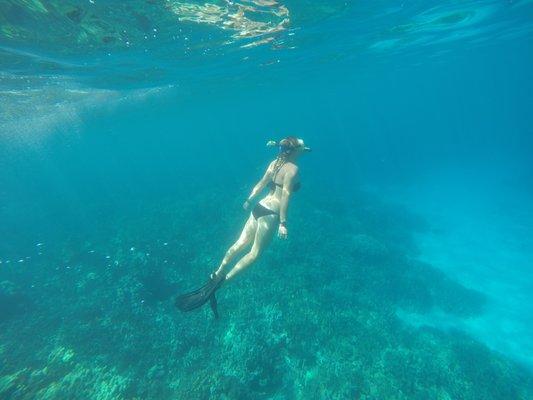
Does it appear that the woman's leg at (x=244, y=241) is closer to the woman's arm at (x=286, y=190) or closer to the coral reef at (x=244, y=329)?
the woman's arm at (x=286, y=190)

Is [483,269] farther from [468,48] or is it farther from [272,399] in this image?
[468,48]

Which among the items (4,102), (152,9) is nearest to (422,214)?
(152,9)

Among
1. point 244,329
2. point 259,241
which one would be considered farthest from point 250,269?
point 259,241

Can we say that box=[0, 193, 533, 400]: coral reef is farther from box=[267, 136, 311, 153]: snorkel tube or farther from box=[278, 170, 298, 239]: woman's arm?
box=[267, 136, 311, 153]: snorkel tube

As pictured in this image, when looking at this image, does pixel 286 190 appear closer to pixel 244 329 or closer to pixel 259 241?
pixel 259 241

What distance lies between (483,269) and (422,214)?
8.29m

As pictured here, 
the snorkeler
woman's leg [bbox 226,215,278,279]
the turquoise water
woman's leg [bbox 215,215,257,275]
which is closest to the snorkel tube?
the snorkeler

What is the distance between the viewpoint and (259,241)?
774 centimetres

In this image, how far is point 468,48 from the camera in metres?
33.3

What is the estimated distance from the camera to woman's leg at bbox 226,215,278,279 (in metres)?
7.61

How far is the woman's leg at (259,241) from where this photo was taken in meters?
7.61

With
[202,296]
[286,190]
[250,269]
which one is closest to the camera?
[286,190]

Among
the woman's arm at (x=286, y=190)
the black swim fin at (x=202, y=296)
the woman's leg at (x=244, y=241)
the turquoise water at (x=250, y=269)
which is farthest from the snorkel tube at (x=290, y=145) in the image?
the turquoise water at (x=250, y=269)

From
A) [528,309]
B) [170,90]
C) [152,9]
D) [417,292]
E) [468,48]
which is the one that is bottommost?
[528,309]
